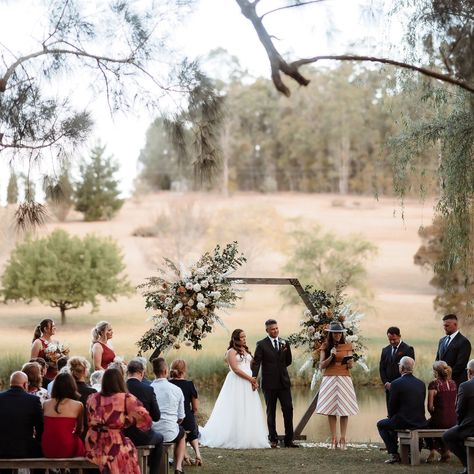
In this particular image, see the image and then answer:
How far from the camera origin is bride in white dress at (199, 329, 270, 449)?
10594mm

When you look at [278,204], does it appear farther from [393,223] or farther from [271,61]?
[271,61]

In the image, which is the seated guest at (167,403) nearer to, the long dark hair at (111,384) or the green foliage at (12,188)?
the long dark hair at (111,384)

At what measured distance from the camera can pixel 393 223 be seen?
49875 mm

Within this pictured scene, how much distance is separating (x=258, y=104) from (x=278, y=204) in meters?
5.38

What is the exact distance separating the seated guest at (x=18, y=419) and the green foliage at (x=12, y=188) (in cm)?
216

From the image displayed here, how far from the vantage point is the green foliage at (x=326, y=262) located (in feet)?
121

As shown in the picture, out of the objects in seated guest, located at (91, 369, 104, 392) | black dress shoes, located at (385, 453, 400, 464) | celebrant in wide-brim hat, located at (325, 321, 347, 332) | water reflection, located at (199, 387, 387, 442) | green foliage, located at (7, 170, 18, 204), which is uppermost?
green foliage, located at (7, 170, 18, 204)

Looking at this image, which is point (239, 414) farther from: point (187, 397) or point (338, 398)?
point (187, 397)

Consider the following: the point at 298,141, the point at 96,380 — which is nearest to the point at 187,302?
the point at 96,380

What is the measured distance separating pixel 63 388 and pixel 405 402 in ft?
12.0

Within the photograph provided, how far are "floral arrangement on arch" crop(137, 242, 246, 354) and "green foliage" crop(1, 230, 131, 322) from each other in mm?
26135

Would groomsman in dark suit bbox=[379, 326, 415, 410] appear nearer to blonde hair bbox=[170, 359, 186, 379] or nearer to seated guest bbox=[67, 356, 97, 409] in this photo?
blonde hair bbox=[170, 359, 186, 379]

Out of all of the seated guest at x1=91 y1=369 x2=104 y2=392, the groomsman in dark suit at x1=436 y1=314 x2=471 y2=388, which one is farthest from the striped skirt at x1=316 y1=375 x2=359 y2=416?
the seated guest at x1=91 y1=369 x2=104 y2=392

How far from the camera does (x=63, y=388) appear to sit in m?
6.68
